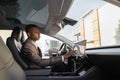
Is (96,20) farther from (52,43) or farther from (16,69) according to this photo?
(16,69)

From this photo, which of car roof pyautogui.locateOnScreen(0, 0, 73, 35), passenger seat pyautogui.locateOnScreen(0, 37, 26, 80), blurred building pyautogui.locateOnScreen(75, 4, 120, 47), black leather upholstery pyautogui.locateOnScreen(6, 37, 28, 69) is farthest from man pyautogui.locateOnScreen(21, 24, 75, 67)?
passenger seat pyautogui.locateOnScreen(0, 37, 26, 80)

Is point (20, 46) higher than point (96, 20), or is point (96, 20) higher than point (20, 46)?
point (96, 20)

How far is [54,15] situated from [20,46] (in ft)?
5.43

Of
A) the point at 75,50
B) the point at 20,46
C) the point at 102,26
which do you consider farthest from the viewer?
the point at 102,26

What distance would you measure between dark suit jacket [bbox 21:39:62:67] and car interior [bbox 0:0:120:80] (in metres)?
0.12

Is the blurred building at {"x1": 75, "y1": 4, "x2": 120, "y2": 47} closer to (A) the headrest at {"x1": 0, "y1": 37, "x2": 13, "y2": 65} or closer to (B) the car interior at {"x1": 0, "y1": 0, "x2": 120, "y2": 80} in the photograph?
(B) the car interior at {"x1": 0, "y1": 0, "x2": 120, "y2": 80}

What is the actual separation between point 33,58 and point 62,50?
1158 mm

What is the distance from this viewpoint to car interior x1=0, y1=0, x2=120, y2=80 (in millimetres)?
1057

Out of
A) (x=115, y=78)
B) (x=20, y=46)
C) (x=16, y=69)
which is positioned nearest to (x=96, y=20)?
(x=20, y=46)

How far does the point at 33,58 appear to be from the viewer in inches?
117

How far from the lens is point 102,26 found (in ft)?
14.3

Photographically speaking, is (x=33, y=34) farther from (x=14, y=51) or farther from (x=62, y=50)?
(x=62, y=50)

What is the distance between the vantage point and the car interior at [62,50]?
1057 mm

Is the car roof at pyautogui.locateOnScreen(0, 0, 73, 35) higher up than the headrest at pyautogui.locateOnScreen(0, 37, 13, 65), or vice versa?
the car roof at pyautogui.locateOnScreen(0, 0, 73, 35)
